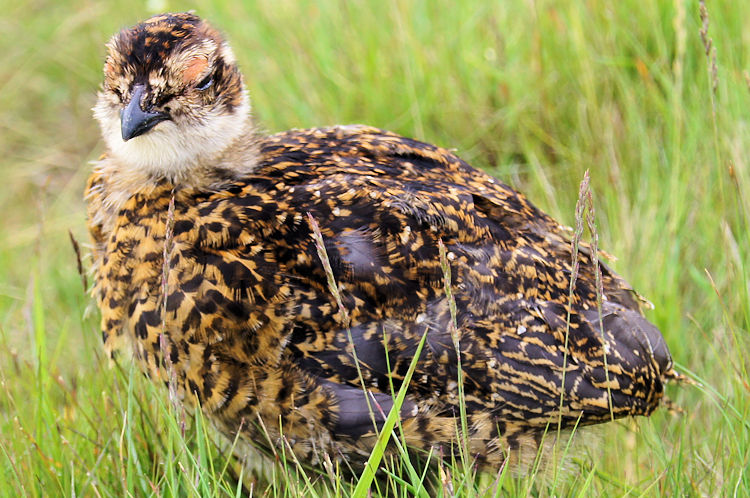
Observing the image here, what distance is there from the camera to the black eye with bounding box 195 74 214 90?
311 centimetres

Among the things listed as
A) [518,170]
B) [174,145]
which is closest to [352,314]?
[174,145]

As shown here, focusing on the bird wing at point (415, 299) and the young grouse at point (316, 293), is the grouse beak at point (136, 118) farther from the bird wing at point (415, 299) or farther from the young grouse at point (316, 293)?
the bird wing at point (415, 299)

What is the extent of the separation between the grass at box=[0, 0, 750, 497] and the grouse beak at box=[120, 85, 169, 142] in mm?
815

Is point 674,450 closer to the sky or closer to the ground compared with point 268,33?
closer to the ground

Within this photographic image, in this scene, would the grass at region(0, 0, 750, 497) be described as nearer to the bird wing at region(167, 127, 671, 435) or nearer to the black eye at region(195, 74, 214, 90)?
the bird wing at region(167, 127, 671, 435)

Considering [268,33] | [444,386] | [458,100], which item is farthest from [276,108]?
[444,386]

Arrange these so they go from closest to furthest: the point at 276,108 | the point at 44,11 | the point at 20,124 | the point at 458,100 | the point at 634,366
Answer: the point at 634,366
the point at 458,100
the point at 276,108
the point at 20,124
the point at 44,11

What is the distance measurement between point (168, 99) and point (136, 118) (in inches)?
6.0

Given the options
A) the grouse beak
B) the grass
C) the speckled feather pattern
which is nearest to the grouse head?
the grouse beak

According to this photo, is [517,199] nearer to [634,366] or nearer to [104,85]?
[634,366]

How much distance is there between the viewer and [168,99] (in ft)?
9.87

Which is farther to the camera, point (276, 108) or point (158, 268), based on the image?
point (276, 108)

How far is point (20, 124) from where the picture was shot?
641 cm

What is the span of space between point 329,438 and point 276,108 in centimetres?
269
